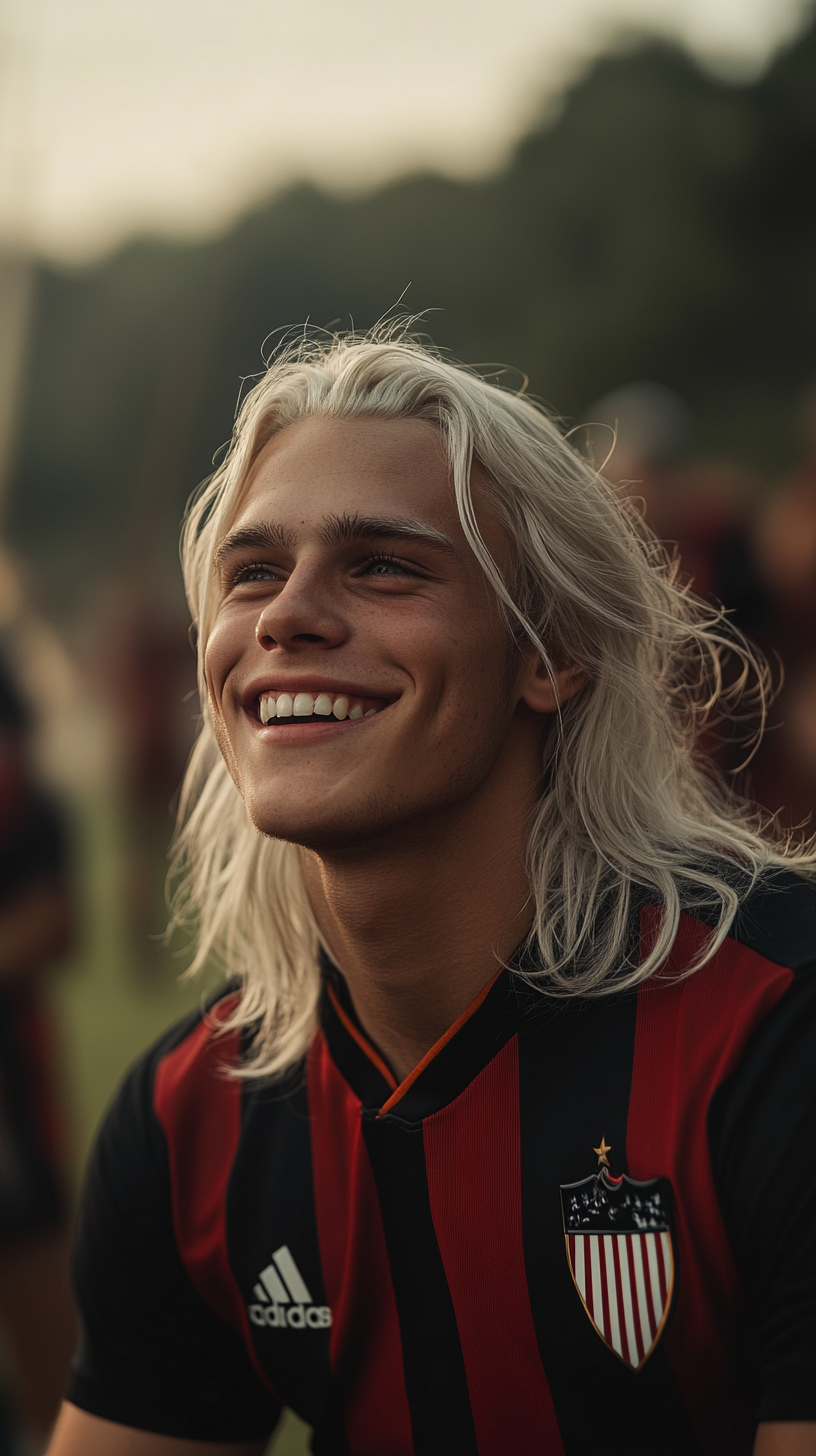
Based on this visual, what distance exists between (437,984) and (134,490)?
32.1m

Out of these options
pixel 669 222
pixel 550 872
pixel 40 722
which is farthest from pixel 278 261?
pixel 550 872

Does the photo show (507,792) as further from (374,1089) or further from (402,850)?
(374,1089)

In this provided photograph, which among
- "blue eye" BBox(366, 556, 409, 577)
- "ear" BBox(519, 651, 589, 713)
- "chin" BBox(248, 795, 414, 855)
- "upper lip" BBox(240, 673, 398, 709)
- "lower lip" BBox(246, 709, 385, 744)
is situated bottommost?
"chin" BBox(248, 795, 414, 855)

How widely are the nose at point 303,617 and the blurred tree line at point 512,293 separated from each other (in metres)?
15.6

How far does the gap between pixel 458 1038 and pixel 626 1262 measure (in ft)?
1.22

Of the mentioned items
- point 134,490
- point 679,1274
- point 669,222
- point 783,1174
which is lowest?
point 679,1274

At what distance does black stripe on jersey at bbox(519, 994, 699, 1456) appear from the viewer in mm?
1851

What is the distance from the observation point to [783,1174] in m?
1.72

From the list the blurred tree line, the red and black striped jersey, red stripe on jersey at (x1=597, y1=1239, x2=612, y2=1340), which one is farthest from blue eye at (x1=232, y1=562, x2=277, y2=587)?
the blurred tree line

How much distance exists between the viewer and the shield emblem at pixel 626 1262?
5.95 feet

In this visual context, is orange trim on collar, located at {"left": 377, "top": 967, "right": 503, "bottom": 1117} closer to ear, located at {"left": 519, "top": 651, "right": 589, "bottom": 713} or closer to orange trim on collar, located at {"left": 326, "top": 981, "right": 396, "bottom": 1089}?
orange trim on collar, located at {"left": 326, "top": 981, "right": 396, "bottom": 1089}

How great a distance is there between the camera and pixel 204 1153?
2.20 meters

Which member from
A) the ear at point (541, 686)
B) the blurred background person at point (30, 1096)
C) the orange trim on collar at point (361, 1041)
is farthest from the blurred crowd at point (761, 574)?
the orange trim on collar at point (361, 1041)

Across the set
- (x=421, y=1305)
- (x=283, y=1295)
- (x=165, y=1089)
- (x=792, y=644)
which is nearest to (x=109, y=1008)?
(x=792, y=644)
